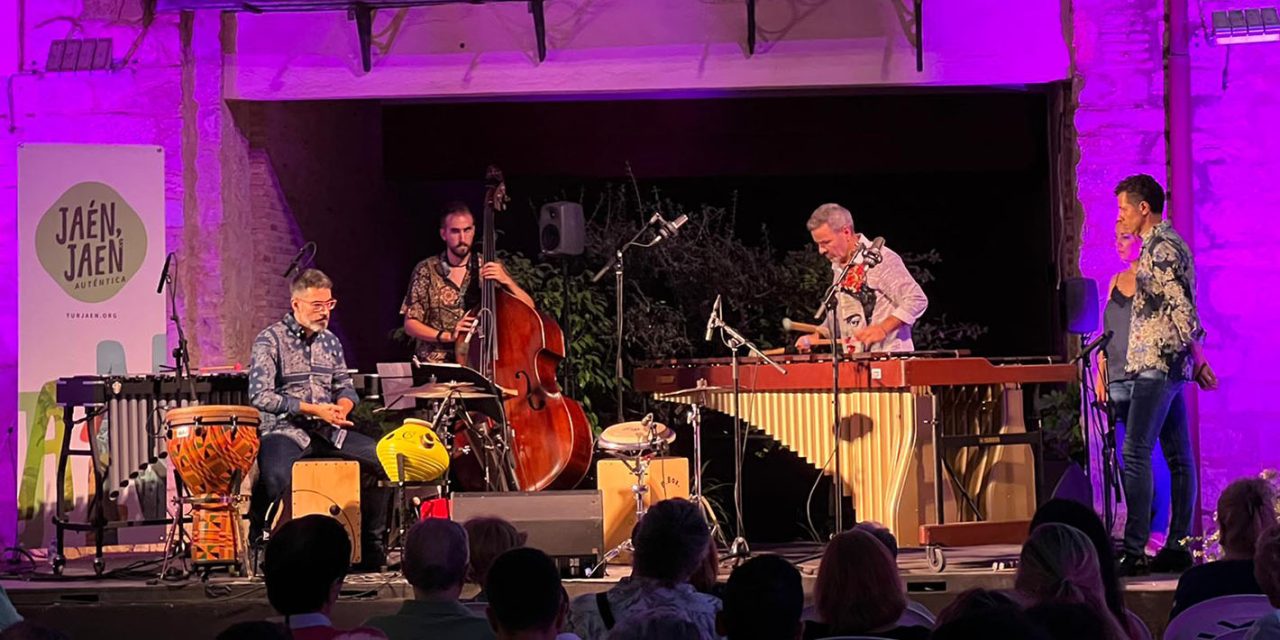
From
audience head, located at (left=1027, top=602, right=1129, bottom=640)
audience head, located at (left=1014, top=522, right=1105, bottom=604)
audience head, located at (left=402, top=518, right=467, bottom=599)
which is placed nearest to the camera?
audience head, located at (left=1027, top=602, right=1129, bottom=640)

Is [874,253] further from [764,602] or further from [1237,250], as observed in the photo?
[764,602]

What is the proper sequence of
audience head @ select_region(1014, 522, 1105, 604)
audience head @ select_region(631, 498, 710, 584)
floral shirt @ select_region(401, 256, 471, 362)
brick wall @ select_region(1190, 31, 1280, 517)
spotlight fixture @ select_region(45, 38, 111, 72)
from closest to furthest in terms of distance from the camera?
audience head @ select_region(1014, 522, 1105, 604) → audience head @ select_region(631, 498, 710, 584) → brick wall @ select_region(1190, 31, 1280, 517) → floral shirt @ select_region(401, 256, 471, 362) → spotlight fixture @ select_region(45, 38, 111, 72)

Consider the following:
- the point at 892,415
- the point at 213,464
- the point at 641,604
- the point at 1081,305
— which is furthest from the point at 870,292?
the point at 641,604

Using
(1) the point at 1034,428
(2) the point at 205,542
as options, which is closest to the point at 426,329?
(2) the point at 205,542

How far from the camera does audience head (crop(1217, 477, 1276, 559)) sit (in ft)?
17.5

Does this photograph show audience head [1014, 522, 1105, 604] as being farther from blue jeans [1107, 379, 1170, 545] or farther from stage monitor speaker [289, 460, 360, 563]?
stage monitor speaker [289, 460, 360, 563]

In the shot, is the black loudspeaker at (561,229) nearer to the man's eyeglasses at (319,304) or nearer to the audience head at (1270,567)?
the man's eyeglasses at (319,304)

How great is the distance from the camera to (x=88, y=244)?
10.3 meters

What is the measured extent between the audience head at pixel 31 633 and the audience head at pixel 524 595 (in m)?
1.25

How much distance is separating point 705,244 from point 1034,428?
10.1 ft

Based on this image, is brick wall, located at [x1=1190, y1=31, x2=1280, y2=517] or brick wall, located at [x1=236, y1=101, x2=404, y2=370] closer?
brick wall, located at [x1=1190, y1=31, x2=1280, y2=517]

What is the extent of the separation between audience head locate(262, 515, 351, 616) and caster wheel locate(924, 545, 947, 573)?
423 cm

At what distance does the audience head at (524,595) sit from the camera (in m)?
4.16

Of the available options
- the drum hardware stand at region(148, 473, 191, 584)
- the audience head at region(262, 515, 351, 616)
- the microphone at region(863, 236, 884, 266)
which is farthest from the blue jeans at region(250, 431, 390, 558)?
the audience head at region(262, 515, 351, 616)
